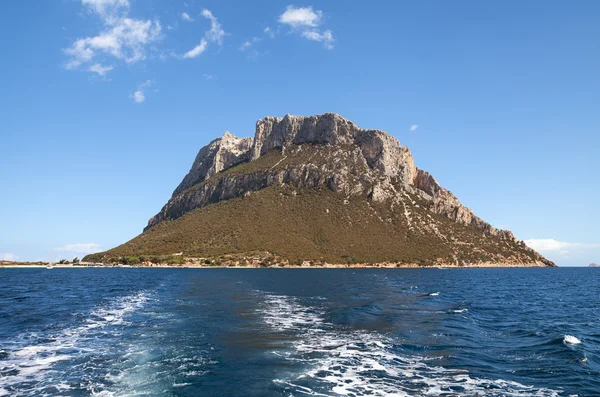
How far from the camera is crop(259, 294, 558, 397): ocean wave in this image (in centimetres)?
1891

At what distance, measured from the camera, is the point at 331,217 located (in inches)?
7771

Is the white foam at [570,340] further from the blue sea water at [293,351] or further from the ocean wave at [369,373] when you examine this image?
the ocean wave at [369,373]

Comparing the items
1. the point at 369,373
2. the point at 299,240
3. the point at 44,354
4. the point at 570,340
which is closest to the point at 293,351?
the point at 369,373

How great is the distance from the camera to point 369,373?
2181 cm

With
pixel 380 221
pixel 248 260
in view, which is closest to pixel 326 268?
pixel 248 260

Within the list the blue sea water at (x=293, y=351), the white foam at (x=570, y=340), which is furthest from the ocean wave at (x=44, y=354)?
the white foam at (x=570, y=340)

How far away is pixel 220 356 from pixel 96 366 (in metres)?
6.52

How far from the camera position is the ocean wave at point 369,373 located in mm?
18906

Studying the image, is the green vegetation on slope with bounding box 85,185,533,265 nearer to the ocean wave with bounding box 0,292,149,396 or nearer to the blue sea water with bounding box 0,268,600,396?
the blue sea water with bounding box 0,268,600,396

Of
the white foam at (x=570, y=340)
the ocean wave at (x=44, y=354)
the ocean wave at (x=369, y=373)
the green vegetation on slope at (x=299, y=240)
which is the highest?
the green vegetation on slope at (x=299, y=240)

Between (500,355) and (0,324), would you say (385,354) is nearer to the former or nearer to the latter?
(500,355)

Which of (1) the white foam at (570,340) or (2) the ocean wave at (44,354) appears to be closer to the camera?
(2) the ocean wave at (44,354)

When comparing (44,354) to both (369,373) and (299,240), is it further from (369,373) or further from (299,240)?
(299,240)

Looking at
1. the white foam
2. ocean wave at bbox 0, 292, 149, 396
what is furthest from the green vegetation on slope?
the white foam
